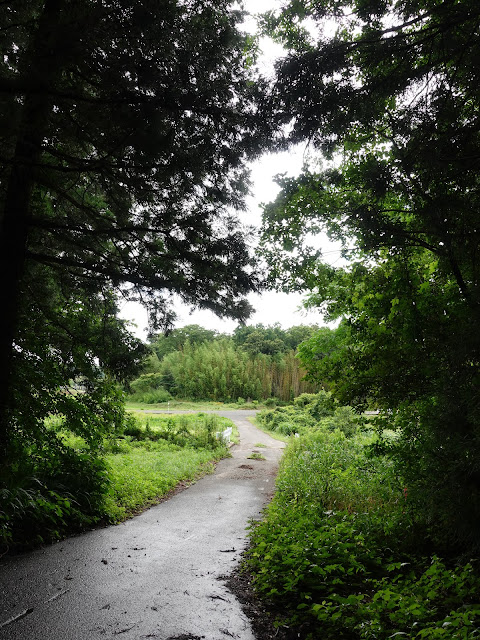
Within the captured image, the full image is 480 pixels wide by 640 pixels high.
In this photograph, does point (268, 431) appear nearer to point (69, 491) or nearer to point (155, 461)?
point (155, 461)

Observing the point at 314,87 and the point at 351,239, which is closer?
the point at 314,87

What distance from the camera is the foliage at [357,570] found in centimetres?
264

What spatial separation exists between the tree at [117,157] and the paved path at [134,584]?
1.46m

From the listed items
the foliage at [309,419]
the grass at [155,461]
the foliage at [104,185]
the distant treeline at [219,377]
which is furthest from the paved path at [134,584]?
the distant treeline at [219,377]

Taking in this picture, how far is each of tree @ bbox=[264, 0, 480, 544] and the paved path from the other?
2.27m

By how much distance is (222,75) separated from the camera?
4180mm

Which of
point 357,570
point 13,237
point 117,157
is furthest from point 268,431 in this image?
point 117,157

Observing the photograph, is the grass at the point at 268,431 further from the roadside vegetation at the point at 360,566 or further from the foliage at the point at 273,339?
the foliage at the point at 273,339

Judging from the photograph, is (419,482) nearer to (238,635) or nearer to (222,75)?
(238,635)

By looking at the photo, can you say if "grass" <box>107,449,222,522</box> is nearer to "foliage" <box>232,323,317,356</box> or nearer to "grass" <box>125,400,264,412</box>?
"grass" <box>125,400,264,412</box>

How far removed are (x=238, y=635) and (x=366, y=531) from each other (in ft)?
7.39

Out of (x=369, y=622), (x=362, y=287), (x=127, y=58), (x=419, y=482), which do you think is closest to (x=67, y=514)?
(x=369, y=622)

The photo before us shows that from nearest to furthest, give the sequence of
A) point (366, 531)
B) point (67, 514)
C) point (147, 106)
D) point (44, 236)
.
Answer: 1. point (147, 106)
2. point (366, 531)
3. point (44, 236)
4. point (67, 514)

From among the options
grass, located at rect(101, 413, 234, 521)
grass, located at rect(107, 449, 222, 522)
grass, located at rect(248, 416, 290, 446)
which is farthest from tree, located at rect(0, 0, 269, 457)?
grass, located at rect(248, 416, 290, 446)
